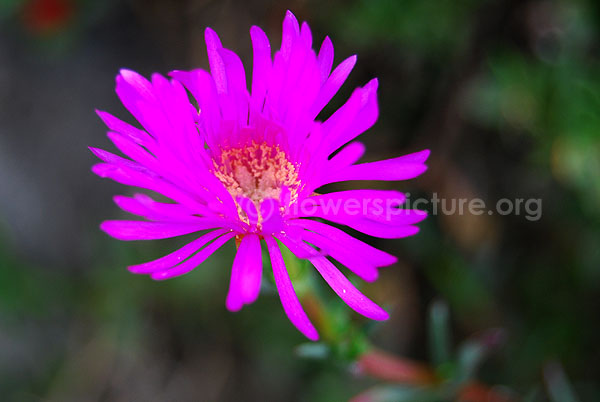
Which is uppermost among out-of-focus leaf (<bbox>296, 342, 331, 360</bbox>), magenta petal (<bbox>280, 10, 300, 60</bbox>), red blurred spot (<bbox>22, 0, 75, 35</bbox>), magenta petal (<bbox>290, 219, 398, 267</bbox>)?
red blurred spot (<bbox>22, 0, 75, 35</bbox>)

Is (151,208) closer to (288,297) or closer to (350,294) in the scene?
(288,297)

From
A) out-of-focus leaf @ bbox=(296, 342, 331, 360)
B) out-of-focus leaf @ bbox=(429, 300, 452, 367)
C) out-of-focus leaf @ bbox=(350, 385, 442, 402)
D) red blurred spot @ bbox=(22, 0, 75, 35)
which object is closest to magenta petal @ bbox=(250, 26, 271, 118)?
out-of-focus leaf @ bbox=(296, 342, 331, 360)

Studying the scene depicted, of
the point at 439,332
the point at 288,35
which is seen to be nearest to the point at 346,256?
the point at 288,35

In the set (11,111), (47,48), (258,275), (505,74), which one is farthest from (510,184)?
(11,111)

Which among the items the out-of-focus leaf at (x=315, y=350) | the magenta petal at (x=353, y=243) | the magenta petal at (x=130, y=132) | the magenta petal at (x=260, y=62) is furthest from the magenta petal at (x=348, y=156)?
the out-of-focus leaf at (x=315, y=350)

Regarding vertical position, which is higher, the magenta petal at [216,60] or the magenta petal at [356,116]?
the magenta petal at [216,60]

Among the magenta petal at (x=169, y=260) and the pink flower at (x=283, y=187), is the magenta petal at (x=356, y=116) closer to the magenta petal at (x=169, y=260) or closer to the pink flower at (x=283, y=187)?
the pink flower at (x=283, y=187)

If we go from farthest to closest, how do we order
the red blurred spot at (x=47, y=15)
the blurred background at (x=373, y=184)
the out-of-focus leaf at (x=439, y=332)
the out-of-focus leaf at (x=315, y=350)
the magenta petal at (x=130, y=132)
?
the red blurred spot at (x=47, y=15)
the blurred background at (x=373, y=184)
the out-of-focus leaf at (x=439, y=332)
the out-of-focus leaf at (x=315, y=350)
the magenta petal at (x=130, y=132)

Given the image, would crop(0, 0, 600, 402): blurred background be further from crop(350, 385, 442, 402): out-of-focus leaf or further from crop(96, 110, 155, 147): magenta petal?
crop(96, 110, 155, 147): magenta petal
